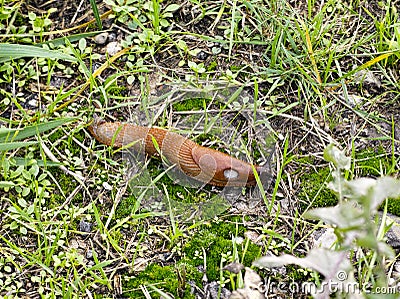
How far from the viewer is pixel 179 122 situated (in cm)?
359

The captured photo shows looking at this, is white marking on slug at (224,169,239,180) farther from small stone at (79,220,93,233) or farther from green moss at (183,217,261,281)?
small stone at (79,220,93,233)

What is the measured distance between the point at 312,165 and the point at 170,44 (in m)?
1.19

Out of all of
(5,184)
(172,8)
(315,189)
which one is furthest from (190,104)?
(5,184)

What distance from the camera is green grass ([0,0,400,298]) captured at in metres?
3.04

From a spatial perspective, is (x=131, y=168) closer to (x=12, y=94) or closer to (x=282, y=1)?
(x=12, y=94)

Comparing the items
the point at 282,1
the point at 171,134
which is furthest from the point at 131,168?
the point at 282,1

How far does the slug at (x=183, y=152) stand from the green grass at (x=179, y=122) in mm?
74

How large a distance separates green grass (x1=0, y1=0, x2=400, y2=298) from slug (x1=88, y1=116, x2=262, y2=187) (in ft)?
0.24

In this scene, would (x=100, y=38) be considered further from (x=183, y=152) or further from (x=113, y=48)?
(x=183, y=152)

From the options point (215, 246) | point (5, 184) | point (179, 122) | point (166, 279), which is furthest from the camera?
point (179, 122)

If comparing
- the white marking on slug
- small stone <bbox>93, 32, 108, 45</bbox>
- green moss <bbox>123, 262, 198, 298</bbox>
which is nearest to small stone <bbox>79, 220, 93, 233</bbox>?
green moss <bbox>123, 262, 198, 298</bbox>

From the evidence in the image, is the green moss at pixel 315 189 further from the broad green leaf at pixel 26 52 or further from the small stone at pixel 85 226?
the broad green leaf at pixel 26 52

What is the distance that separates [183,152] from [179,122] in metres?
0.28

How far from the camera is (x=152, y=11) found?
3.92 m
